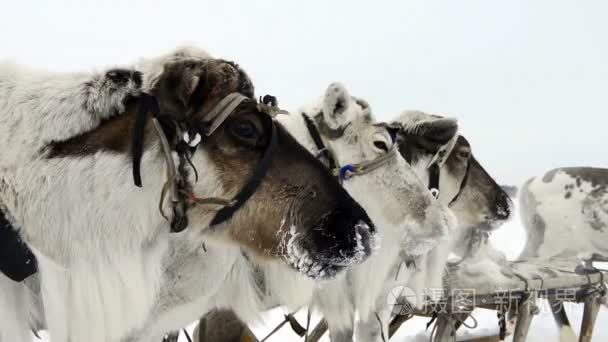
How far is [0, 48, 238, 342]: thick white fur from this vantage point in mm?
1342

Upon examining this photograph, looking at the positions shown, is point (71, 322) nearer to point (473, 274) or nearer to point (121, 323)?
point (121, 323)

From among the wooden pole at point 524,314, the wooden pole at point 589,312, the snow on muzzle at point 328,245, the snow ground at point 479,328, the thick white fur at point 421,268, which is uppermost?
the snow on muzzle at point 328,245

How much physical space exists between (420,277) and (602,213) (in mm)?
3033

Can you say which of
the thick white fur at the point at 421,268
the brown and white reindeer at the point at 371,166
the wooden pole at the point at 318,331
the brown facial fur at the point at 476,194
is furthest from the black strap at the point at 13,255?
the brown facial fur at the point at 476,194

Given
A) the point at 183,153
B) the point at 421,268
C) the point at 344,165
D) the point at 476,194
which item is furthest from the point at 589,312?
the point at 183,153

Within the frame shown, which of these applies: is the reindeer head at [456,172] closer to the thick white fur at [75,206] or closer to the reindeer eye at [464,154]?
the reindeer eye at [464,154]

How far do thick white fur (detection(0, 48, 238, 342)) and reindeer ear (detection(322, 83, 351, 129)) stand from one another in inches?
54.5

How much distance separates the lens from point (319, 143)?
2830 mm

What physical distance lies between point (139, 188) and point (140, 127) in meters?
0.16

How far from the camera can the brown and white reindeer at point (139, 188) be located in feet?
4.46

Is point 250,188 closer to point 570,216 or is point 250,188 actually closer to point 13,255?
point 13,255

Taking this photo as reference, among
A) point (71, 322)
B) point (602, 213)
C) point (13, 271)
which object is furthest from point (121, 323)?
point (602, 213)

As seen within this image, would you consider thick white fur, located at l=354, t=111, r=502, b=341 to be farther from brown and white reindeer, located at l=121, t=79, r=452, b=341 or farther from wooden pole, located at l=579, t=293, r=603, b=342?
wooden pole, located at l=579, t=293, r=603, b=342

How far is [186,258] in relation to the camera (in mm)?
1928
